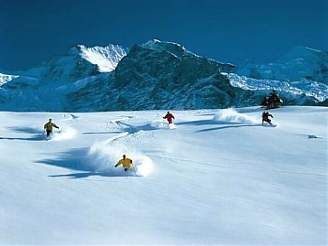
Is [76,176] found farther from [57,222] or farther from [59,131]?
[59,131]

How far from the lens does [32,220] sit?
19.8m

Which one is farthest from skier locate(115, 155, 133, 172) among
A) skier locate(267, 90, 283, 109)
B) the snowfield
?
skier locate(267, 90, 283, 109)

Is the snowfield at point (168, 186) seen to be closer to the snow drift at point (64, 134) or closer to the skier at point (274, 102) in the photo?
the snow drift at point (64, 134)

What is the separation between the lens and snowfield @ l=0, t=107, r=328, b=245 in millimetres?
19203

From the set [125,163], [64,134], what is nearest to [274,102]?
[64,134]

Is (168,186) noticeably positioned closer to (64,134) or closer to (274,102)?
(64,134)

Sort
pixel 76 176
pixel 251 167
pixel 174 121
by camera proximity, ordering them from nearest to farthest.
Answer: pixel 76 176 < pixel 251 167 < pixel 174 121

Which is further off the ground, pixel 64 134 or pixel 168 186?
pixel 64 134

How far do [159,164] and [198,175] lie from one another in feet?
8.75

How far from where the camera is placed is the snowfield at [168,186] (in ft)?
63.0

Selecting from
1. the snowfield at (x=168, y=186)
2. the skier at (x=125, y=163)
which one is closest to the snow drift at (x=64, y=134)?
the snowfield at (x=168, y=186)

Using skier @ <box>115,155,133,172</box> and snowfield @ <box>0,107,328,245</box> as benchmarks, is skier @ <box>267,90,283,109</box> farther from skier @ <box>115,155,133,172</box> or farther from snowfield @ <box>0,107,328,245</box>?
skier @ <box>115,155,133,172</box>

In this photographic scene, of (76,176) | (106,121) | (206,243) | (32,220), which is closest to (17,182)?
(76,176)

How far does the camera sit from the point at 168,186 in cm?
2430
